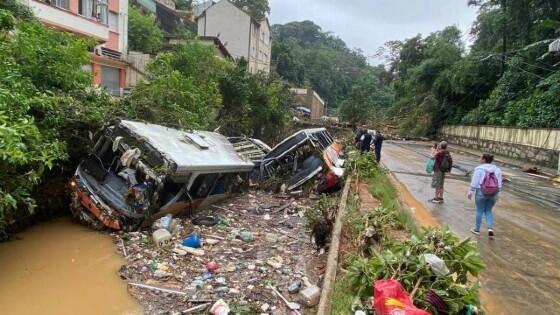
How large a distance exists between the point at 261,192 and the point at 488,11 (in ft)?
110

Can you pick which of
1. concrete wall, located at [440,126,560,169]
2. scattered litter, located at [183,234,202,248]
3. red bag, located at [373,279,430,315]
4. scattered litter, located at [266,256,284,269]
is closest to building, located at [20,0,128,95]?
scattered litter, located at [183,234,202,248]

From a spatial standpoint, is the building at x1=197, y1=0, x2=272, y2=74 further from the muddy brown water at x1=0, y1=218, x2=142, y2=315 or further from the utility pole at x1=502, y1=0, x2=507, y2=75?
the muddy brown water at x1=0, y1=218, x2=142, y2=315

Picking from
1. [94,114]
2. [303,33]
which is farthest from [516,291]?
[303,33]

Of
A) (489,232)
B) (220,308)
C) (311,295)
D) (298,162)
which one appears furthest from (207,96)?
(220,308)

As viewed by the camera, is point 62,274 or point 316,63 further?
point 316,63

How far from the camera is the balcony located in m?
19.4

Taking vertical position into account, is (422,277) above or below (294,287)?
above

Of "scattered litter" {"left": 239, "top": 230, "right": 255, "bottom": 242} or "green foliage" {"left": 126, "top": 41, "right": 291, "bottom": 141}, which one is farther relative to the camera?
"green foliage" {"left": 126, "top": 41, "right": 291, "bottom": 141}

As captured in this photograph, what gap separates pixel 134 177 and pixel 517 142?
2397 cm

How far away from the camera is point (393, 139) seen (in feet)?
135

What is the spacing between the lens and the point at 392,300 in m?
3.94

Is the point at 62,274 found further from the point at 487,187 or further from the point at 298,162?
the point at 298,162

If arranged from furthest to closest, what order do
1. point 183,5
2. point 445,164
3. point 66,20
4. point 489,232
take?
point 183,5, point 66,20, point 445,164, point 489,232

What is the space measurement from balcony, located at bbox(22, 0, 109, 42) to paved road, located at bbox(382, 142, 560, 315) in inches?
650
